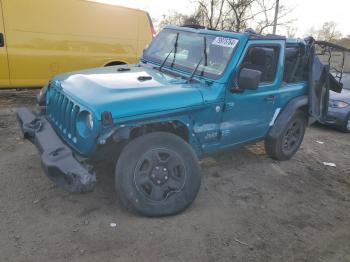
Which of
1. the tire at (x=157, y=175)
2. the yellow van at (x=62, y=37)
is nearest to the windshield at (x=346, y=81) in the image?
the yellow van at (x=62, y=37)

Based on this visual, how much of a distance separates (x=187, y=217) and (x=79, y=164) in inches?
49.9

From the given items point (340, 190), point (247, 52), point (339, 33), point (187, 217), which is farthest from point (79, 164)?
point (339, 33)

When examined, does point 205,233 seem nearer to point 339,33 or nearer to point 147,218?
point 147,218

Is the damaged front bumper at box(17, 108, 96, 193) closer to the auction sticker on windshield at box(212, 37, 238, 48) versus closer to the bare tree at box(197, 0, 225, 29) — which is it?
the auction sticker on windshield at box(212, 37, 238, 48)

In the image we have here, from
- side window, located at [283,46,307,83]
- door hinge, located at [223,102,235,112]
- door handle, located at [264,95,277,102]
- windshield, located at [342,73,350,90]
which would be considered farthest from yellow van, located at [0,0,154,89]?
windshield, located at [342,73,350,90]

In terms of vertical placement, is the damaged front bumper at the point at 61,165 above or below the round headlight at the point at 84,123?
below

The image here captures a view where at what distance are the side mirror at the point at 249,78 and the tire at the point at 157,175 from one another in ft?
3.32

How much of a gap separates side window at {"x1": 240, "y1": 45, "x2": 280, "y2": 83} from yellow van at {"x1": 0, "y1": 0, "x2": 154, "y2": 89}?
4.63m

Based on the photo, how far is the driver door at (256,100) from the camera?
14.9 feet

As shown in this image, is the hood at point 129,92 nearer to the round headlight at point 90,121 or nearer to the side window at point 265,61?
the round headlight at point 90,121

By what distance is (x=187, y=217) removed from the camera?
12.8ft

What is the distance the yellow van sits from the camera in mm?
7609

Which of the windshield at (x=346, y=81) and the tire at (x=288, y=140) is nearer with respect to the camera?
the tire at (x=288, y=140)

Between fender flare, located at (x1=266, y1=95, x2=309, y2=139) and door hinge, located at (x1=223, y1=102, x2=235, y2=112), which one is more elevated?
door hinge, located at (x1=223, y1=102, x2=235, y2=112)
